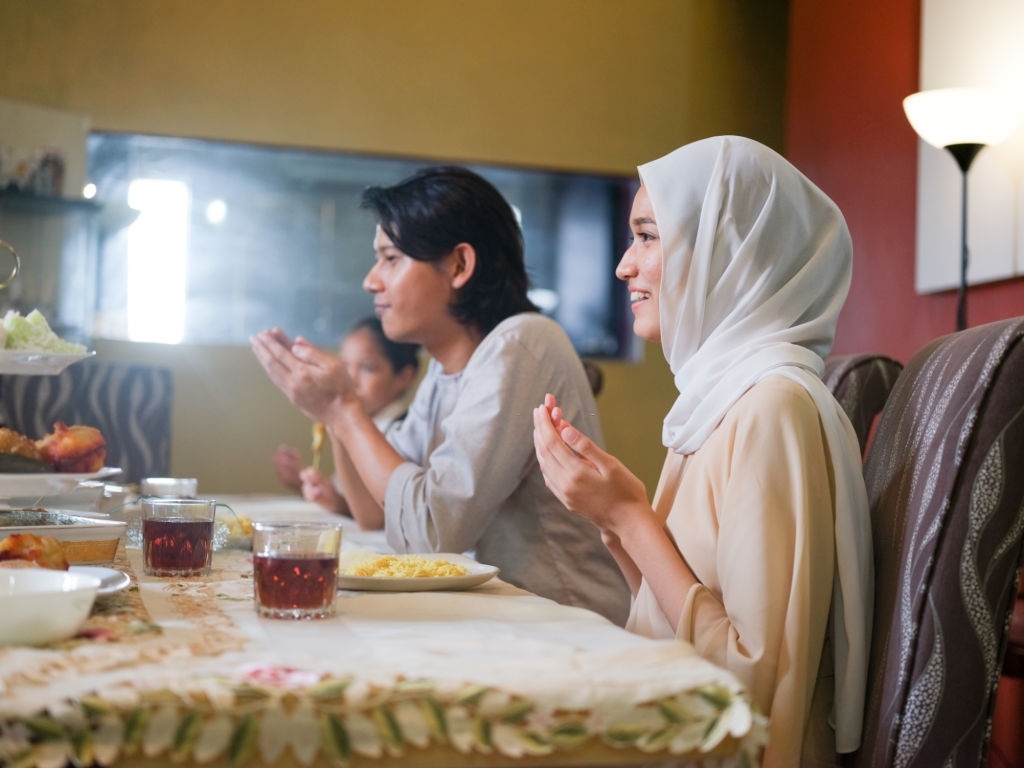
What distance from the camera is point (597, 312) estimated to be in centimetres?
493

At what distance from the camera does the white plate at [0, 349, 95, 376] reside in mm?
1240

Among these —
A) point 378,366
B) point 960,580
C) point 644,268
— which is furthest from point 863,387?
point 378,366

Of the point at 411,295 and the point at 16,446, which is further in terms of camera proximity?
the point at 411,295

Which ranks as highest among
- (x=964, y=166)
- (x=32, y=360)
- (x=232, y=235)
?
(x=964, y=166)

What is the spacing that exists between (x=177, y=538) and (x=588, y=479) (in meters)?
0.46

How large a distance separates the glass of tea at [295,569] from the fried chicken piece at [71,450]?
434mm

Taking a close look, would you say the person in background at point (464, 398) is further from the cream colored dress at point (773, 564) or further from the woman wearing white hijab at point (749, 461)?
the cream colored dress at point (773, 564)

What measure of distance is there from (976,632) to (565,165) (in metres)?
3.85

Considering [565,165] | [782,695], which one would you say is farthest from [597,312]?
[782,695]

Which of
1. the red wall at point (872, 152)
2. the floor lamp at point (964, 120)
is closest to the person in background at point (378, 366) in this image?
the red wall at point (872, 152)

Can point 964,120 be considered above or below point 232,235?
above

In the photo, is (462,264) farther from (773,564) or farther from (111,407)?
(111,407)

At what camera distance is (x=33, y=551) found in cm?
106

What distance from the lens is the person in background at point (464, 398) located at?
71.9 inches
